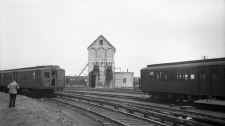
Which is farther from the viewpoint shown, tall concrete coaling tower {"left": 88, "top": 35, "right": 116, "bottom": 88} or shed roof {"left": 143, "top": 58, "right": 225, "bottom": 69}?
tall concrete coaling tower {"left": 88, "top": 35, "right": 116, "bottom": 88}

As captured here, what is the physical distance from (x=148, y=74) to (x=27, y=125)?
46.4 ft

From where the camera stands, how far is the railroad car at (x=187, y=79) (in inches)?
642

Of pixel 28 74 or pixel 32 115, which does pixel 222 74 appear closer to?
pixel 32 115

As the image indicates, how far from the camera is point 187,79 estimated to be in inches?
736

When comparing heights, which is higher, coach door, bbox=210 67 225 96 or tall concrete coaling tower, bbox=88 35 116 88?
tall concrete coaling tower, bbox=88 35 116 88

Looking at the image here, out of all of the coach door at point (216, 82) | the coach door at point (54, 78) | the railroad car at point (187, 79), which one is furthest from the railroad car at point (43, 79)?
the coach door at point (216, 82)

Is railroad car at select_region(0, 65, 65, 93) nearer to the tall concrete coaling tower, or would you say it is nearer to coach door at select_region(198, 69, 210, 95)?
coach door at select_region(198, 69, 210, 95)

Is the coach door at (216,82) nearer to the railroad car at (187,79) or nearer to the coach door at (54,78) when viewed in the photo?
the railroad car at (187,79)

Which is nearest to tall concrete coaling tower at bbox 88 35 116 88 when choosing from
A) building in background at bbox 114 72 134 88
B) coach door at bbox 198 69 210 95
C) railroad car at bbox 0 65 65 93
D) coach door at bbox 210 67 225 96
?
building in background at bbox 114 72 134 88

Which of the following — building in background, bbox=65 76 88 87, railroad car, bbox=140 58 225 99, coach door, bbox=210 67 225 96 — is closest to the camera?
coach door, bbox=210 67 225 96

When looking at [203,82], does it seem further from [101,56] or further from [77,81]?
[77,81]

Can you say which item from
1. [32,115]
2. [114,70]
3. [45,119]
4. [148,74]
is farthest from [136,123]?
[114,70]

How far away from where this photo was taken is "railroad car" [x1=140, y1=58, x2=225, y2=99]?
1630 cm

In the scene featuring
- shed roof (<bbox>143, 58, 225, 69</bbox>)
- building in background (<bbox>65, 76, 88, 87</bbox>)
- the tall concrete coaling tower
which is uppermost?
the tall concrete coaling tower
